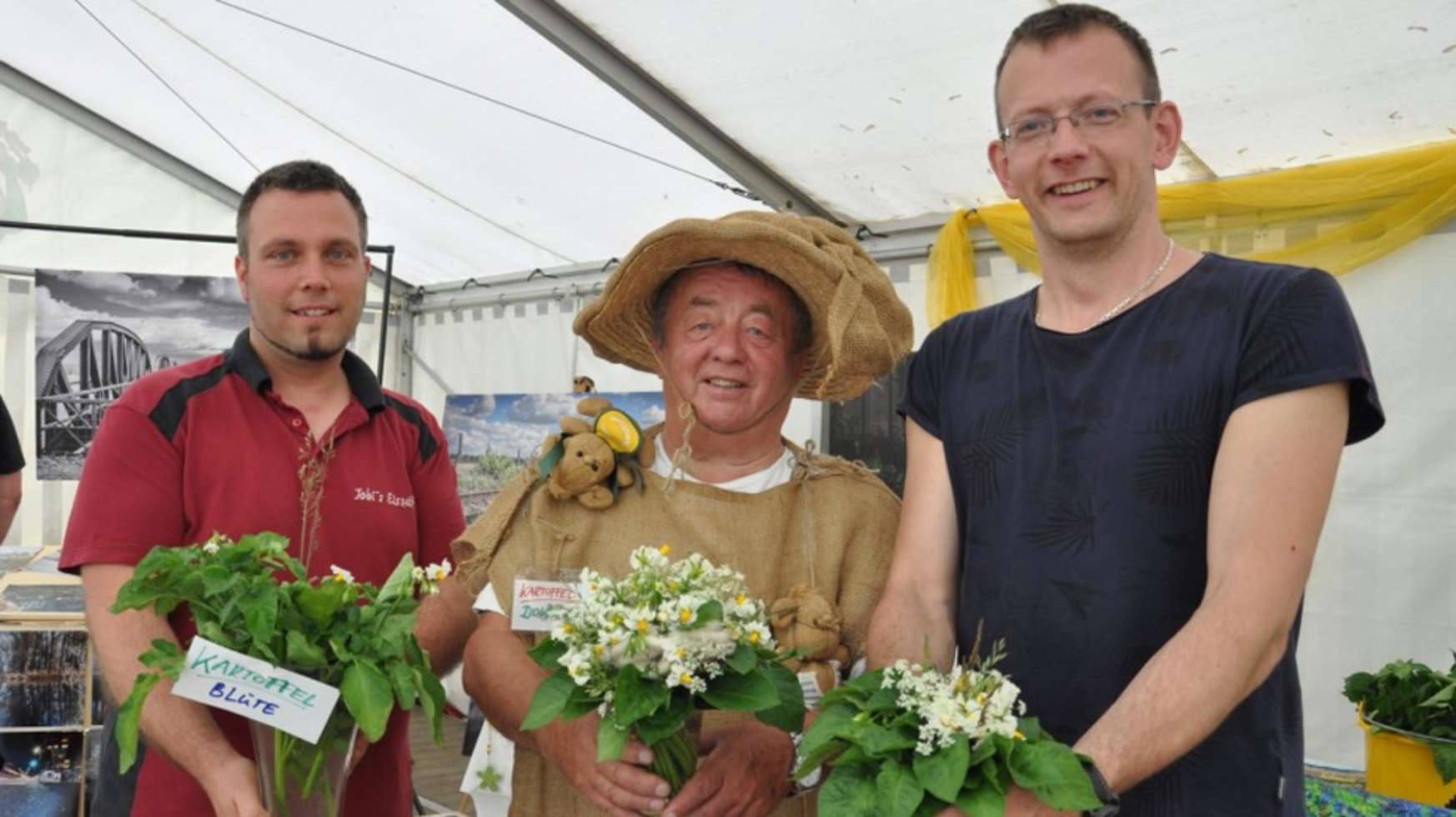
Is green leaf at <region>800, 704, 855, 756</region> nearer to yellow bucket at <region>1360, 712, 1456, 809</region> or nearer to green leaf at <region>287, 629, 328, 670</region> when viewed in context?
green leaf at <region>287, 629, 328, 670</region>

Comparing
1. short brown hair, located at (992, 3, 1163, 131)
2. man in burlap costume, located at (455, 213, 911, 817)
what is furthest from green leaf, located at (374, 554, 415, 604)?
short brown hair, located at (992, 3, 1163, 131)

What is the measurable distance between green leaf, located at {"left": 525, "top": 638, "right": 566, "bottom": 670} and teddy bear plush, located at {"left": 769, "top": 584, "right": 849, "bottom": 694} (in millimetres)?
454

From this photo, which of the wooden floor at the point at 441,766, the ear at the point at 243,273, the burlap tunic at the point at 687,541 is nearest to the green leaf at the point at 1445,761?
the burlap tunic at the point at 687,541

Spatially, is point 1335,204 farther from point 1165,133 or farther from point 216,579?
point 216,579

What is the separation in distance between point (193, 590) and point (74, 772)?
3.00 m

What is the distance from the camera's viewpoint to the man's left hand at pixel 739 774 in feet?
5.78

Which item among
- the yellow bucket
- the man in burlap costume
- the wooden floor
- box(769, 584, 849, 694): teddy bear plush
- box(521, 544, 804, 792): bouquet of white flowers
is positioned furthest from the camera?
the wooden floor

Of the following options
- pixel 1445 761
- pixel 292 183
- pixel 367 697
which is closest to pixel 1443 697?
pixel 1445 761

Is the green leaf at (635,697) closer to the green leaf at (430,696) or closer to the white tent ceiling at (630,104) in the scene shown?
the green leaf at (430,696)

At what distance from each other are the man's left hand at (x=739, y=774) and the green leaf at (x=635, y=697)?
0.28 metres

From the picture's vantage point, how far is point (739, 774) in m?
1.82

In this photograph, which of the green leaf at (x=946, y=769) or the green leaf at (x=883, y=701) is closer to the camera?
the green leaf at (x=946, y=769)

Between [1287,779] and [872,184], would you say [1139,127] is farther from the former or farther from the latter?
[872,184]

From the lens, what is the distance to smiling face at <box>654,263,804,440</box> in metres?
2.14
